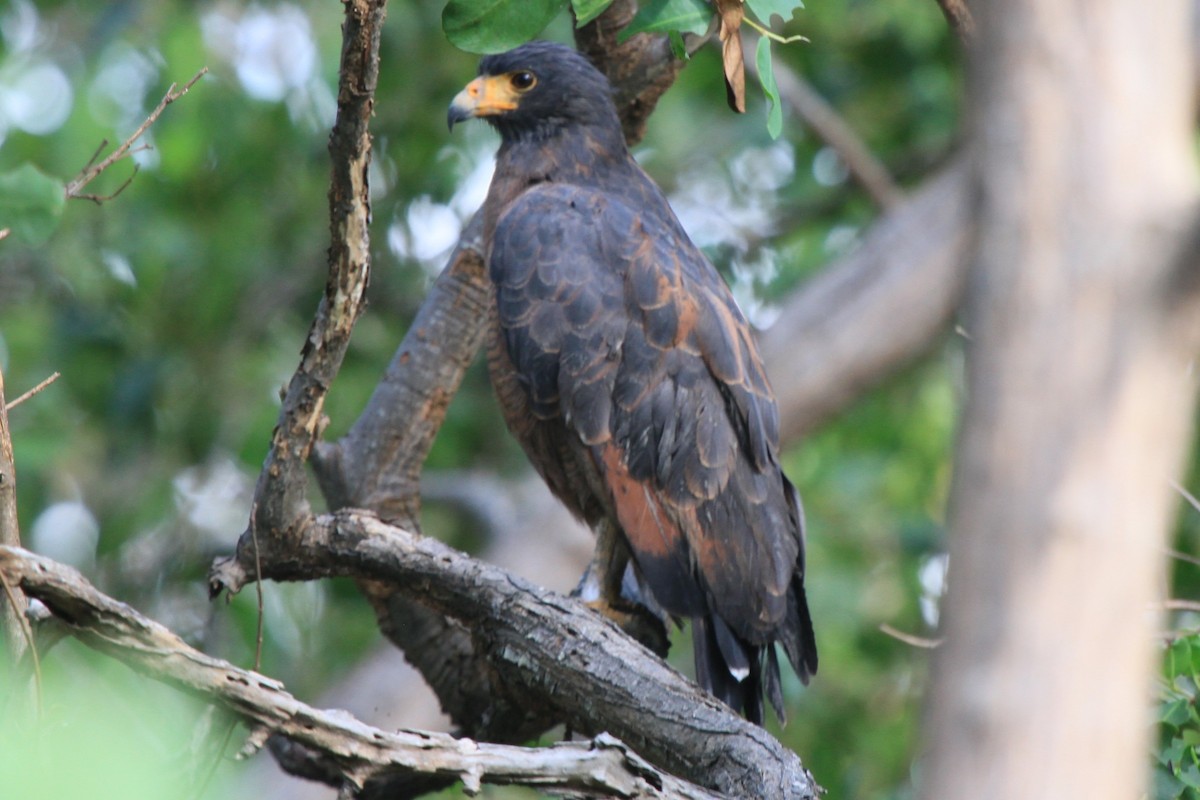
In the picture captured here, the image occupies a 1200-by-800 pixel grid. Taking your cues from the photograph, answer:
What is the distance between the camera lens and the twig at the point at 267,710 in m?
2.40

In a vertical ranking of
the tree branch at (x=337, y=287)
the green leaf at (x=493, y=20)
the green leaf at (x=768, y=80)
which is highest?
the green leaf at (x=493, y=20)

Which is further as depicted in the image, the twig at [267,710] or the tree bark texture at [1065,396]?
the twig at [267,710]

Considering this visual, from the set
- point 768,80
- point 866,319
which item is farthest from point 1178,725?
point 866,319

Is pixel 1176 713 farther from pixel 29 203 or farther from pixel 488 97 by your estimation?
pixel 488 97

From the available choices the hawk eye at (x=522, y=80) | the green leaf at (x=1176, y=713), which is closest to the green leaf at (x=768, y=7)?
the green leaf at (x=1176, y=713)

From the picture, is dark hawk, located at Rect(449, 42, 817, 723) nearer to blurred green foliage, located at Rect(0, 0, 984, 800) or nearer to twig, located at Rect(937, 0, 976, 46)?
twig, located at Rect(937, 0, 976, 46)

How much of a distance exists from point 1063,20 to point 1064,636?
2.30ft

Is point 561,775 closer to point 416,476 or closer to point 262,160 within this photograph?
point 416,476

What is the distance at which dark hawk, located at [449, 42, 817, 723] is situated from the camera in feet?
13.7

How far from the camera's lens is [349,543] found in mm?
3531

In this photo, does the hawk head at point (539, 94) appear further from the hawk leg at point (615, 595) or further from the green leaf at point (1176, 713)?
the green leaf at point (1176, 713)

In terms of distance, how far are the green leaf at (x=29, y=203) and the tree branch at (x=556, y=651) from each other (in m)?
1.02

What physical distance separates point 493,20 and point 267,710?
148 cm

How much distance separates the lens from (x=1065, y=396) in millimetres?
1526
